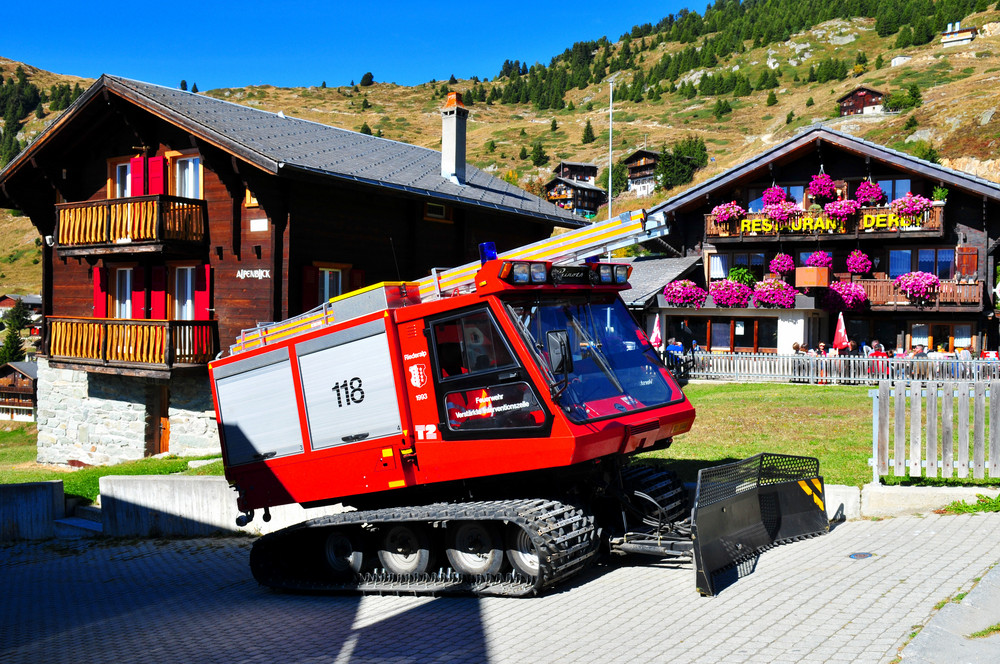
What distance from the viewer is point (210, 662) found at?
284 inches

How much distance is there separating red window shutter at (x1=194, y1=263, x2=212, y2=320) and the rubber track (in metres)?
12.3

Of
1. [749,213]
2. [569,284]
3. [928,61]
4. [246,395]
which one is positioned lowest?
[246,395]

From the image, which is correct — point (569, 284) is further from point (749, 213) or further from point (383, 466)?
point (749, 213)

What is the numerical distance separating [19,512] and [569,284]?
13.5 m

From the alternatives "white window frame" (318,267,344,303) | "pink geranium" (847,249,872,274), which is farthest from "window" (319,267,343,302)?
"pink geranium" (847,249,872,274)

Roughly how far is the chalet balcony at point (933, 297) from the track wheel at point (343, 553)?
28602 millimetres

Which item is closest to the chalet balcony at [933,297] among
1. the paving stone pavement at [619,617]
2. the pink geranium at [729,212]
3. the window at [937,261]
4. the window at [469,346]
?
the window at [937,261]

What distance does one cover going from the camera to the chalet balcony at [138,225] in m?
20.5

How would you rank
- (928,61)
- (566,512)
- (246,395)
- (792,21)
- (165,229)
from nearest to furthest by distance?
(566,512), (246,395), (165,229), (928,61), (792,21)

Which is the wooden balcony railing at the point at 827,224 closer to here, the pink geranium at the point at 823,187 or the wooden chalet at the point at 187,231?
the pink geranium at the point at 823,187

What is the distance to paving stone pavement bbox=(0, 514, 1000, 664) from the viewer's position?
6.26 meters

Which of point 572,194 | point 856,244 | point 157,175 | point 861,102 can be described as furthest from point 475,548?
point 861,102

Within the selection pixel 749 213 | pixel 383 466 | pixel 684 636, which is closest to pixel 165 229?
pixel 383 466

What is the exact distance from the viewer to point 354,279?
851 inches
